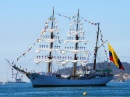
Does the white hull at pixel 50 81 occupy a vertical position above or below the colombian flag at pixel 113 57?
below

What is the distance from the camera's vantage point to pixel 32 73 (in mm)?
163000

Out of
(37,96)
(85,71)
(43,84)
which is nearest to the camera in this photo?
(37,96)

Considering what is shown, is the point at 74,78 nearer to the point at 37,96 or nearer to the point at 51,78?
the point at 51,78

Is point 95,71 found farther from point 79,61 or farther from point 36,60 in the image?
point 36,60

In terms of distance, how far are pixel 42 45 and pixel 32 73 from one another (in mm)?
11128

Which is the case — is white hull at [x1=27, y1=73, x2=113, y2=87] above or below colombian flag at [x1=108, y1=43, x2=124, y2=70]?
below

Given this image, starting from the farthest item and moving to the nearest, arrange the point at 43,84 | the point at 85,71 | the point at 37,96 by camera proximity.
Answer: the point at 85,71 < the point at 43,84 < the point at 37,96

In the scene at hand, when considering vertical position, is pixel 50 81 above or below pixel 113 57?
Result: below

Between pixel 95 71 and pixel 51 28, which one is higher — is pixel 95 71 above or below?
below

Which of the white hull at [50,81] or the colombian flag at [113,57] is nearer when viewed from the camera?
the white hull at [50,81]

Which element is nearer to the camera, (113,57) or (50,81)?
(50,81)

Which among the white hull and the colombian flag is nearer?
the white hull

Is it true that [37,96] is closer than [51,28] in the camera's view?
Yes

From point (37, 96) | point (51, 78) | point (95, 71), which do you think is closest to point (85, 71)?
point (95, 71)
